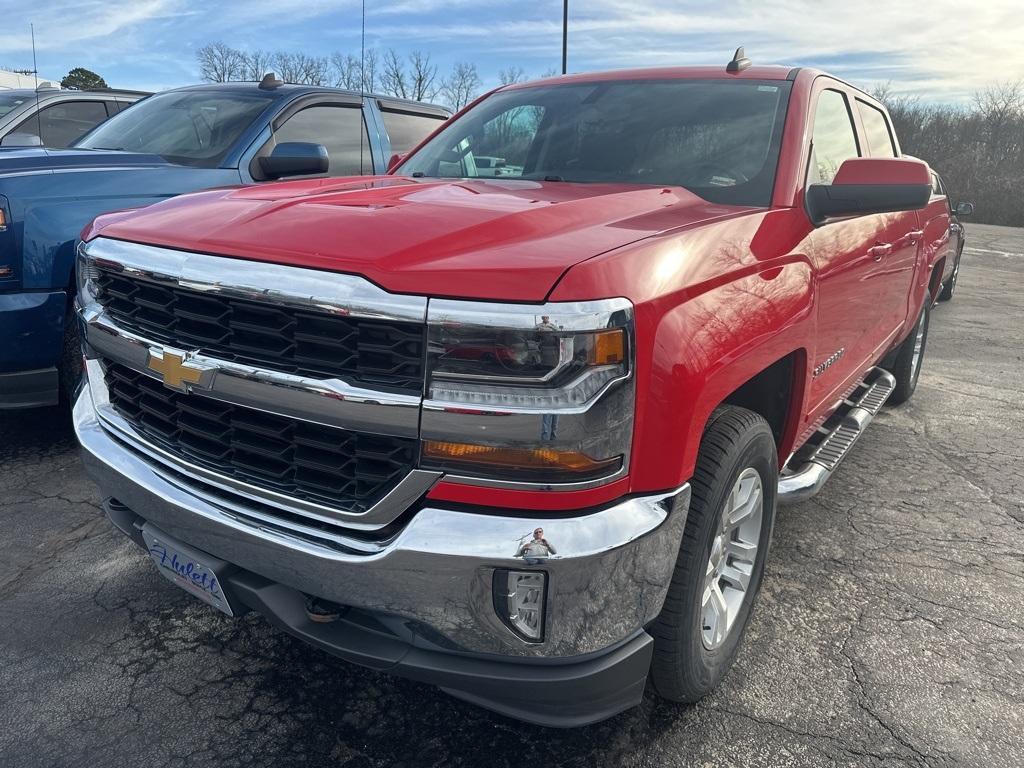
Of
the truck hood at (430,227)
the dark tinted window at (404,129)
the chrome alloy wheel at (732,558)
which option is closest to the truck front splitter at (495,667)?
the chrome alloy wheel at (732,558)

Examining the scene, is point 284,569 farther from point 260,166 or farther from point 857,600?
point 260,166

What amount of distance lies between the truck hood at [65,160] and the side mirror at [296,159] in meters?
0.72

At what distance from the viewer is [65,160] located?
4.01 metres

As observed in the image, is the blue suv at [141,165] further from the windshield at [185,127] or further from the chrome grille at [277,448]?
the chrome grille at [277,448]

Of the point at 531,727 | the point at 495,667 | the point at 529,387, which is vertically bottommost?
the point at 531,727

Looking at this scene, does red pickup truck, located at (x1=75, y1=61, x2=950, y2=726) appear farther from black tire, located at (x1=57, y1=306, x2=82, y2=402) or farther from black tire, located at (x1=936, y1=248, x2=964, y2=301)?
black tire, located at (x1=936, y1=248, x2=964, y2=301)

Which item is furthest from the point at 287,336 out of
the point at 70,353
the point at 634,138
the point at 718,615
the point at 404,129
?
the point at 404,129

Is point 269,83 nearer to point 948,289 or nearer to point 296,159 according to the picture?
point 296,159

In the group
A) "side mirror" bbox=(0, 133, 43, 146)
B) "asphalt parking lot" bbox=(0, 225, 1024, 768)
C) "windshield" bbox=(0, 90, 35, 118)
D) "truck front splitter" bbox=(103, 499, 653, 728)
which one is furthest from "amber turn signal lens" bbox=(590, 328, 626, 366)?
"windshield" bbox=(0, 90, 35, 118)

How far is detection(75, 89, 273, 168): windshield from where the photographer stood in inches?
186

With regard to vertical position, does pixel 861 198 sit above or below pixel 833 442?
above

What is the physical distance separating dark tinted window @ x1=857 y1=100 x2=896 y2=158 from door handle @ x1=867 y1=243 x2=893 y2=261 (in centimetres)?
63

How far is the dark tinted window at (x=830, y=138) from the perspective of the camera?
2.96 meters

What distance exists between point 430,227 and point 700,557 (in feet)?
3.42
